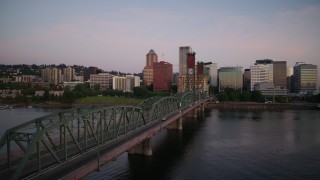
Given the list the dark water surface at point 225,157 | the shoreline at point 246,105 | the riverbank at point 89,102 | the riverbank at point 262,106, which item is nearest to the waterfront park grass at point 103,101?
the riverbank at point 89,102

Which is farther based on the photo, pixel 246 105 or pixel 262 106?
pixel 246 105

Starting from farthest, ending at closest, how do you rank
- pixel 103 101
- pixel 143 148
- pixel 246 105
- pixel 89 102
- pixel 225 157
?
pixel 103 101, pixel 89 102, pixel 246 105, pixel 225 157, pixel 143 148

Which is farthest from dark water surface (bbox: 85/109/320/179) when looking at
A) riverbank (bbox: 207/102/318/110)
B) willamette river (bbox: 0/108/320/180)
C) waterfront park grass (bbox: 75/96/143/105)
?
waterfront park grass (bbox: 75/96/143/105)

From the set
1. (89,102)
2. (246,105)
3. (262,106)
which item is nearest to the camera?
(262,106)

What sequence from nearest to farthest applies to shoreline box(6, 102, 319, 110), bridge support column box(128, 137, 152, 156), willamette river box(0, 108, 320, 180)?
willamette river box(0, 108, 320, 180) < bridge support column box(128, 137, 152, 156) < shoreline box(6, 102, 319, 110)

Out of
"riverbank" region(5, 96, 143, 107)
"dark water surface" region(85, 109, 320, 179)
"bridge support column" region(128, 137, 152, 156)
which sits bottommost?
"dark water surface" region(85, 109, 320, 179)

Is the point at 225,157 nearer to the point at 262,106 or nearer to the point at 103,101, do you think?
the point at 262,106

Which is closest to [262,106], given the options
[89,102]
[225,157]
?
[89,102]

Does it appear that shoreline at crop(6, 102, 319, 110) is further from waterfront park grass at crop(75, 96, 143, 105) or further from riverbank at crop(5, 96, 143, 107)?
waterfront park grass at crop(75, 96, 143, 105)

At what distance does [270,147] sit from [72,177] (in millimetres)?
35558

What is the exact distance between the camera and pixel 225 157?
41500mm

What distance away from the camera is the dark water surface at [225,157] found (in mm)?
34094

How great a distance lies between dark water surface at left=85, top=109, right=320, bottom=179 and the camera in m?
34.1

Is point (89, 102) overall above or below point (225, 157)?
above
